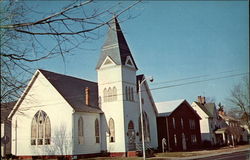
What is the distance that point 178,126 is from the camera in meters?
46.3

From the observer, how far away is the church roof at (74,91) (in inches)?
1247

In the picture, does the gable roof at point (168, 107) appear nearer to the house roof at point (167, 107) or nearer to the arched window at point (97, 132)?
the house roof at point (167, 107)

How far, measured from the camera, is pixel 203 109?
65.5m

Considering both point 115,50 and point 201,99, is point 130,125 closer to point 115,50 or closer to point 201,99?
point 115,50

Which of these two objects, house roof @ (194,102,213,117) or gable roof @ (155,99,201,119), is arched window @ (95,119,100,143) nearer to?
gable roof @ (155,99,201,119)

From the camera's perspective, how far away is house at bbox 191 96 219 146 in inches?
2491

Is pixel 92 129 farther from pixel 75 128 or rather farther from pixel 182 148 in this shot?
pixel 182 148

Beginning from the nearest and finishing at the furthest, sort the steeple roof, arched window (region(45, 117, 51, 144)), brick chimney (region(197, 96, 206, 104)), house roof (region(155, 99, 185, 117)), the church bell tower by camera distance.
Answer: arched window (region(45, 117, 51, 144)), the church bell tower, the steeple roof, house roof (region(155, 99, 185, 117)), brick chimney (region(197, 96, 206, 104))

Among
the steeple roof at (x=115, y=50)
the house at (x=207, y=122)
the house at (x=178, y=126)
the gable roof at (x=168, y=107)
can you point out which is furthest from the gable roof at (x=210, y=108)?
the steeple roof at (x=115, y=50)

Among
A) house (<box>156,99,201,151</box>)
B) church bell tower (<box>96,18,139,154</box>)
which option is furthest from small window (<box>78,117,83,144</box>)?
house (<box>156,99,201,151</box>)

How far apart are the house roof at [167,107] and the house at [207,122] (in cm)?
1574

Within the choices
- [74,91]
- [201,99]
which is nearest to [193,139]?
[201,99]

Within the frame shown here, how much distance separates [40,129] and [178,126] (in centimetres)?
2303

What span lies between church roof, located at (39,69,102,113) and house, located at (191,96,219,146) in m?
33.8
